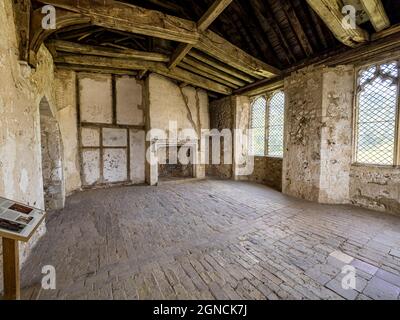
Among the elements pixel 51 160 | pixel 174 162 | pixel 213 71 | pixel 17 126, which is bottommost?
pixel 174 162

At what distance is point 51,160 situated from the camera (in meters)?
3.84

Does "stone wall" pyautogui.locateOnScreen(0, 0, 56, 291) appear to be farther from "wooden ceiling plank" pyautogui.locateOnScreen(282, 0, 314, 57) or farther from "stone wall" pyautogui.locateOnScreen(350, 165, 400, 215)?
"stone wall" pyautogui.locateOnScreen(350, 165, 400, 215)

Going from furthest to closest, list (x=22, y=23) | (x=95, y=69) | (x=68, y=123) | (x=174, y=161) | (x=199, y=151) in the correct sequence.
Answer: (x=174, y=161)
(x=199, y=151)
(x=95, y=69)
(x=68, y=123)
(x=22, y=23)

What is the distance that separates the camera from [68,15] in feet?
8.55

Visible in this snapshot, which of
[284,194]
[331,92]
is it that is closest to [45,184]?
[284,194]

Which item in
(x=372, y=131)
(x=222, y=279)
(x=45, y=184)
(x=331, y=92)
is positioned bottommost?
(x=222, y=279)

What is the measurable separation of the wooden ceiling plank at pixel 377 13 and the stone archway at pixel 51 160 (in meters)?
5.92

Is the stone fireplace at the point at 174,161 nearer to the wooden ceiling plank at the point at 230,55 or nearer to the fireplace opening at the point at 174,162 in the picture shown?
the fireplace opening at the point at 174,162

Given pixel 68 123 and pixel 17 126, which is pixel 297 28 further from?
pixel 68 123

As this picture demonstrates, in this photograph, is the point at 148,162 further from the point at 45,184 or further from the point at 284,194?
the point at 284,194

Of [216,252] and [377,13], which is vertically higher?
[377,13]

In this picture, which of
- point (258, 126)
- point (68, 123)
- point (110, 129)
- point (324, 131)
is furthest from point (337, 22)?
point (68, 123)

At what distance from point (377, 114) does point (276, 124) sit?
8.03 ft

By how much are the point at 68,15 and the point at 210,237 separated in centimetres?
385
